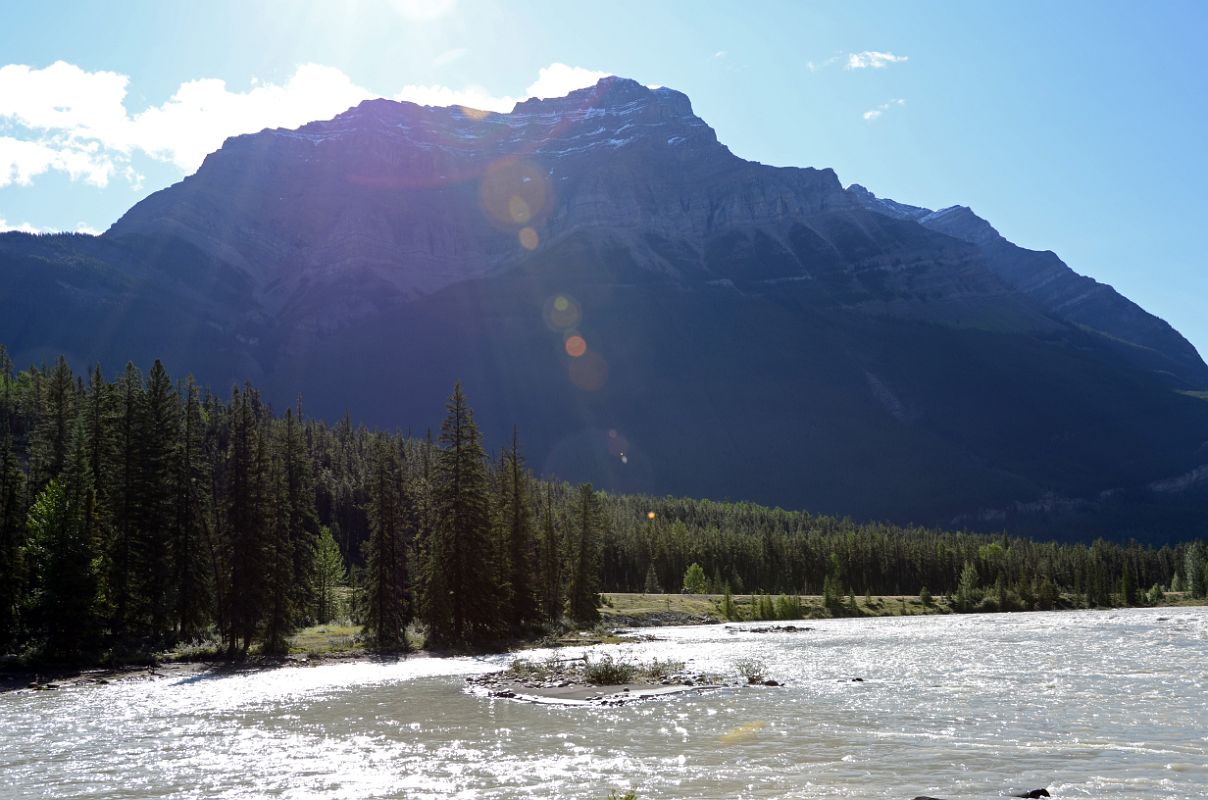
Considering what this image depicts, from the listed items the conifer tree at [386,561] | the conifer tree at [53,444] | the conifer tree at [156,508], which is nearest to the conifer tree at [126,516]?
the conifer tree at [156,508]

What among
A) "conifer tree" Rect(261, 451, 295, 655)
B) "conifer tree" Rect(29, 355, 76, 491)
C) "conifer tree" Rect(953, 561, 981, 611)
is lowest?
"conifer tree" Rect(953, 561, 981, 611)

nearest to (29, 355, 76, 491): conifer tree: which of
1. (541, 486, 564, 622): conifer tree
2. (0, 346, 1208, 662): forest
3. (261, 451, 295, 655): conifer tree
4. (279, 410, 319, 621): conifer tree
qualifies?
(0, 346, 1208, 662): forest

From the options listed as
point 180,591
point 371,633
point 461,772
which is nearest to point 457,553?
point 371,633

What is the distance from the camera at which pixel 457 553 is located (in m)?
67.9

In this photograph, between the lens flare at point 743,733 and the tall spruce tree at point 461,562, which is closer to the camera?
the lens flare at point 743,733

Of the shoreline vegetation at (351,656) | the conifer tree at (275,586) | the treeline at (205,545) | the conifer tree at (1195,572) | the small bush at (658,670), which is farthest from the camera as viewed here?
the conifer tree at (1195,572)

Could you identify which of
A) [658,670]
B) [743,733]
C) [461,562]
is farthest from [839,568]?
[743,733]

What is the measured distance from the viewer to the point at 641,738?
94.8 ft

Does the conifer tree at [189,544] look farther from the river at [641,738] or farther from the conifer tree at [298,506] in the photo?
the river at [641,738]

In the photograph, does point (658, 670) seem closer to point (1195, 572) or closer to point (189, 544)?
point (189, 544)

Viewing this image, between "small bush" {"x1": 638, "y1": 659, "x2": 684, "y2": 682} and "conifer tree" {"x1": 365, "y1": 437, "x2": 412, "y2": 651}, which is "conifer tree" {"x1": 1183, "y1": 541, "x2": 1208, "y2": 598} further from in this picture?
"conifer tree" {"x1": 365, "y1": 437, "x2": 412, "y2": 651}

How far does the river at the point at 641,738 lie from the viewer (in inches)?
880

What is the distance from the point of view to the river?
2236 centimetres

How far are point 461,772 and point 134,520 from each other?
48319 mm
